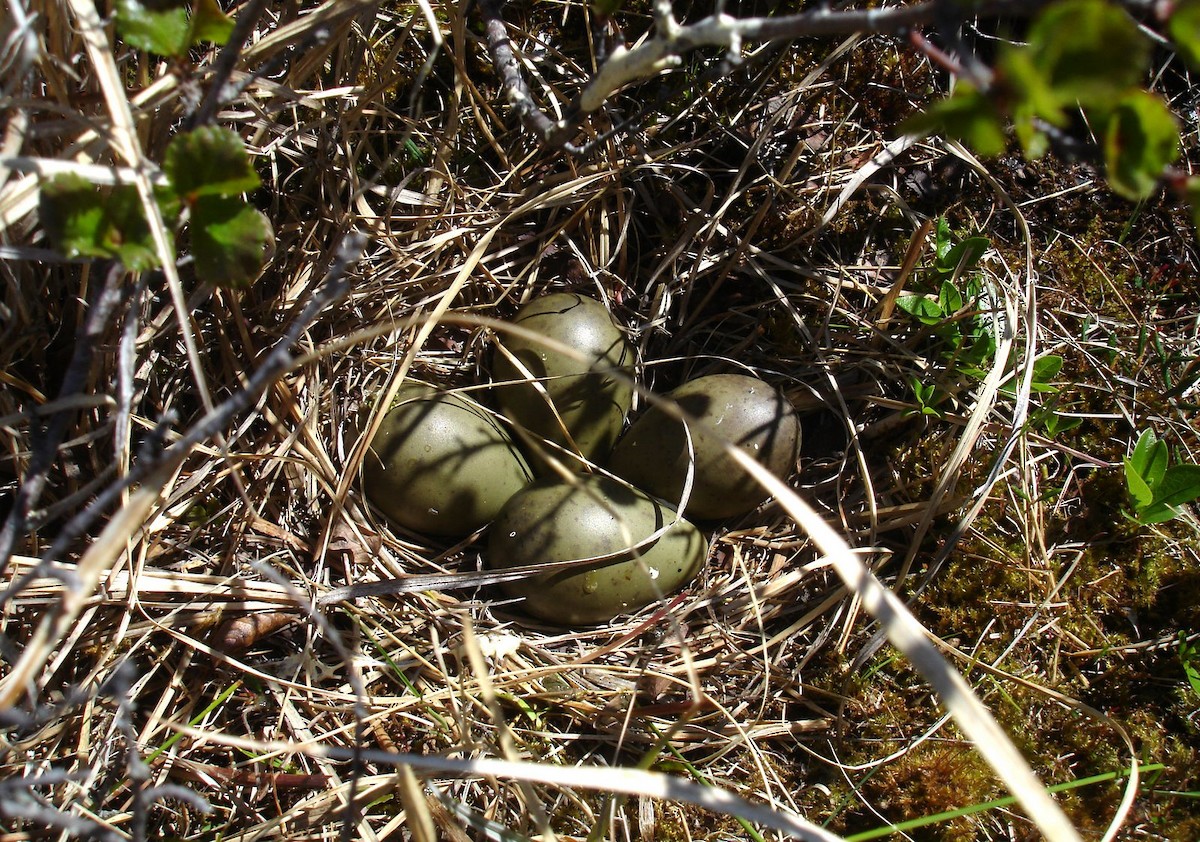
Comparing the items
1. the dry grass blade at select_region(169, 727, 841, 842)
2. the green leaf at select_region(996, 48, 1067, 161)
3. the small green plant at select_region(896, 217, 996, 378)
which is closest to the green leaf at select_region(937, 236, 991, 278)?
the small green plant at select_region(896, 217, 996, 378)

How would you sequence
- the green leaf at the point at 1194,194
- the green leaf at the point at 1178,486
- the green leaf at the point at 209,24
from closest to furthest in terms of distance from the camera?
1. the green leaf at the point at 1194,194
2. the green leaf at the point at 209,24
3. the green leaf at the point at 1178,486

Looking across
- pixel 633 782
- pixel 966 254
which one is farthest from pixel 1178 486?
pixel 633 782

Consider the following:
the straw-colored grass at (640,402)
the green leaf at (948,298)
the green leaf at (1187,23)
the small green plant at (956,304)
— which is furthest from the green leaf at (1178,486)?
the green leaf at (1187,23)

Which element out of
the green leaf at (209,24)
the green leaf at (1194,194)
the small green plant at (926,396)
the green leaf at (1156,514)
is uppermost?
the green leaf at (209,24)

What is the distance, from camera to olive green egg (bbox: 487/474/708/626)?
1668 mm

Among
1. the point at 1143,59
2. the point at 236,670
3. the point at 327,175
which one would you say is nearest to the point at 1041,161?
the point at 1143,59

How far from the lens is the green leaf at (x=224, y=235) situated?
3.58 feet

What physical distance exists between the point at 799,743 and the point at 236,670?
42.2 inches

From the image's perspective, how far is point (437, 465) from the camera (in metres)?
1.70

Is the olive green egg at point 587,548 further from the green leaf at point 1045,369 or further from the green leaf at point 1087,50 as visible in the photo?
the green leaf at point 1087,50

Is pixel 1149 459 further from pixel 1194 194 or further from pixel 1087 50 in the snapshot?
pixel 1087 50

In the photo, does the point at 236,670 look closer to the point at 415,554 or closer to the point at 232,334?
the point at 415,554

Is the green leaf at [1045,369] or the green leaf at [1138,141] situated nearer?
the green leaf at [1138,141]

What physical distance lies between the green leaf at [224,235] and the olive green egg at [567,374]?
68 cm
